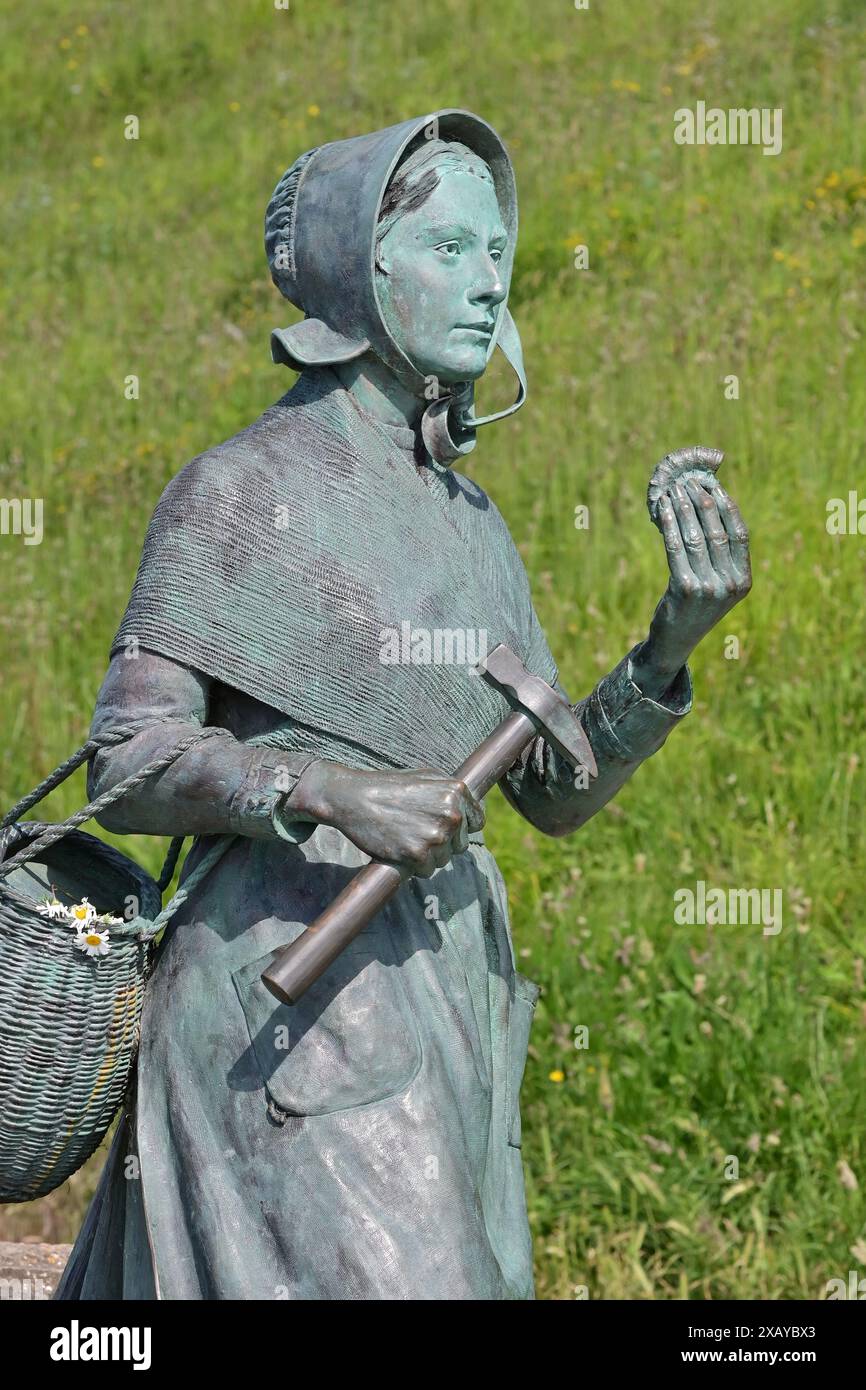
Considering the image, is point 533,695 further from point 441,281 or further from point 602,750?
point 441,281

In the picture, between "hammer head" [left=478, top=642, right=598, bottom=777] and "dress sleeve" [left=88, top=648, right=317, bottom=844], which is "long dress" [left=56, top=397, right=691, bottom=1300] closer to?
"dress sleeve" [left=88, top=648, right=317, bottom=844]

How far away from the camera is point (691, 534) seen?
320cm

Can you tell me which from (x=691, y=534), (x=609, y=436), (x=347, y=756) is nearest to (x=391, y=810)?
(x=347, y=756)

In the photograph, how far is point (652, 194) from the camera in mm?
10914

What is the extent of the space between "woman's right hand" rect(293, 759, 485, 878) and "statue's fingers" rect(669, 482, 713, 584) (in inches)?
19.9

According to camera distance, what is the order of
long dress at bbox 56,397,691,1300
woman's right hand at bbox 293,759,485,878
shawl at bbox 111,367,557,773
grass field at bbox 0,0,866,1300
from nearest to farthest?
1. woman's right hand at bbox 293,759,485,878
2. long dress at bbox 56,397,691,1300
3. shawl at bbox 111,367,557,773
4. grass field at bbox 0,0,866,1300

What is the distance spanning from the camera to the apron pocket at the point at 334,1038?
3207 millimetres

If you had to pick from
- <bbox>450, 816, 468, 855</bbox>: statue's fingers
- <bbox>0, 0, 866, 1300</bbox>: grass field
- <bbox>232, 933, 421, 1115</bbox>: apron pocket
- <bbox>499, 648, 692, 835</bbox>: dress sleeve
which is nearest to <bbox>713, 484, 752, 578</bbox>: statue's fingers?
<bbox>499, 648, 692, 835</bbox>: dress sleeve

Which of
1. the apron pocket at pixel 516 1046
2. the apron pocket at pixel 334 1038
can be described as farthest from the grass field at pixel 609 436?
the apron pocket at pixel 334 1038

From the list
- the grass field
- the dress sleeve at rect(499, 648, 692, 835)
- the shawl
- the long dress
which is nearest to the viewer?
the long dress

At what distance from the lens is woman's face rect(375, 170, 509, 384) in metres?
3.36

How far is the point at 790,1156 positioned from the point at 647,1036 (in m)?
0.59

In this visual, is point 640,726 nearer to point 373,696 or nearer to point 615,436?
point 373,696

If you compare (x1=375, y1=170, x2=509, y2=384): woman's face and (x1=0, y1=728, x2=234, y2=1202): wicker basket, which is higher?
(x1=375, y1=170, x2=509, y2=384): woman's face
